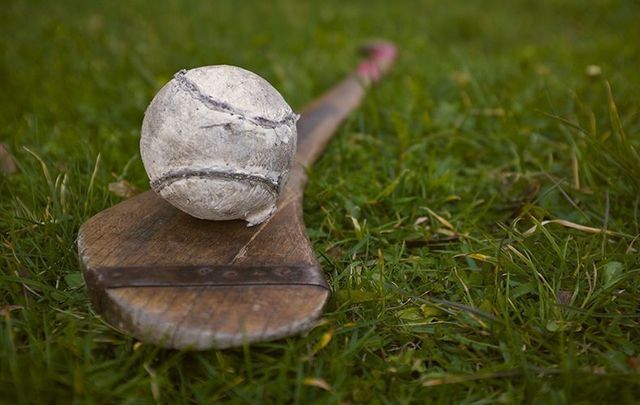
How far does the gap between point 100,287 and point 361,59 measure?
9.29 feet

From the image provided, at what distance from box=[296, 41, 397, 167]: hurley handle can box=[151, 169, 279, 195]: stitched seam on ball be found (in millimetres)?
702

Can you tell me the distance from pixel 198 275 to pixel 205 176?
283 millimetres

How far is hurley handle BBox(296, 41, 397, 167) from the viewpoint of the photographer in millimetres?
2604

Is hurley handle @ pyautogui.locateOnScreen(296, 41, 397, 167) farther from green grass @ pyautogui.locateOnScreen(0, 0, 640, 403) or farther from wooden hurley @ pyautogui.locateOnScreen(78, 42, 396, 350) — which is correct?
wooden hurley @ pyautogui.locateOnScreen(78, 42, 396, 350)

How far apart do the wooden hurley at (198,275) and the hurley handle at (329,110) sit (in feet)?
1.67

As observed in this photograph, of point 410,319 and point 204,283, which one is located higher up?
point 204,283

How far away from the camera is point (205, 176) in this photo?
170cm

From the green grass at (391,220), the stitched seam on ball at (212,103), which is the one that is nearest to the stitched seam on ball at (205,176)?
the stitched seam on ball at (212,103)

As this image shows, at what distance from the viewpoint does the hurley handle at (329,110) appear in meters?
2.60

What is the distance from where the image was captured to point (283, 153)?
5.95ft

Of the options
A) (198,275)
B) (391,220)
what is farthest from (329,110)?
(198,275)

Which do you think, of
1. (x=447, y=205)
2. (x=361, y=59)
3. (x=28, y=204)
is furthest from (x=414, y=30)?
(x=28, y=204)

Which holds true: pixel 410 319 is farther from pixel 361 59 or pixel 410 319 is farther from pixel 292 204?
pixel 361 59

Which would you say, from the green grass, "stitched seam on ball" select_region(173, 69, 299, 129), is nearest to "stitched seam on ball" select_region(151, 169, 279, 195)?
"stitched seam on ball" select_region(173, 69, 299, 129)
